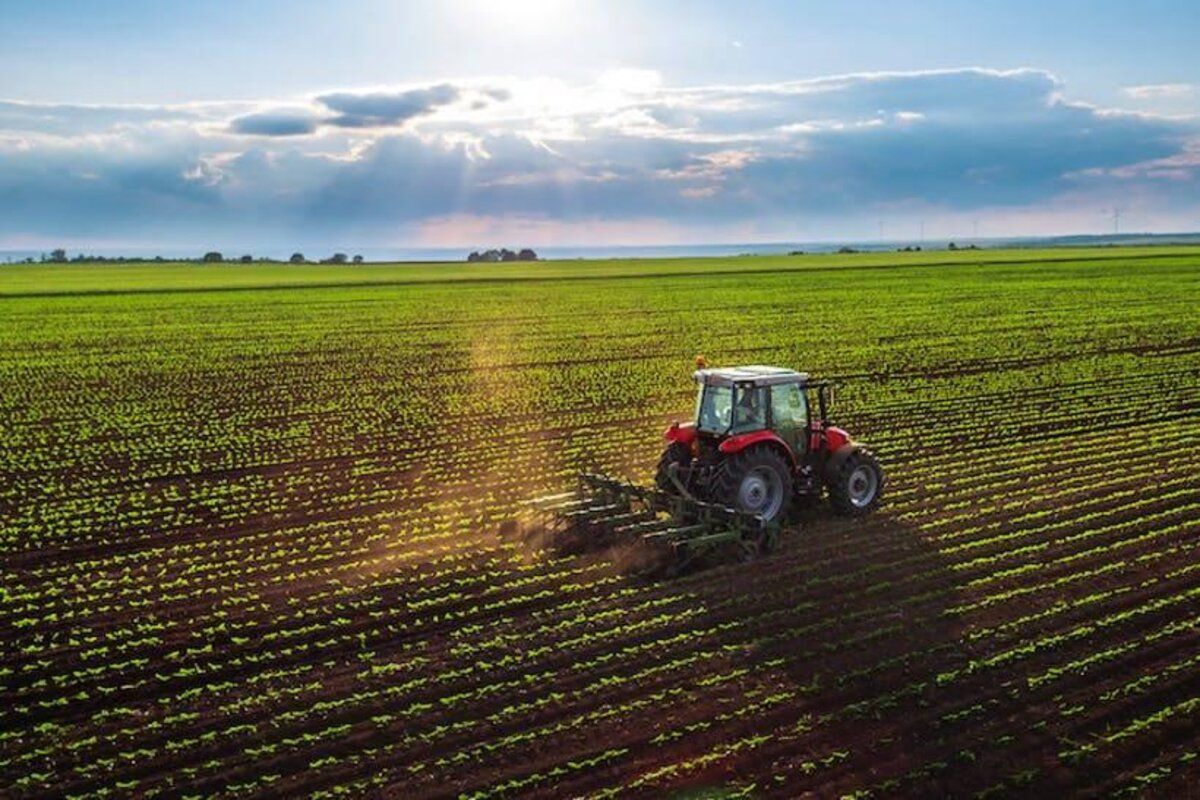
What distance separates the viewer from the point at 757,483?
1420cm

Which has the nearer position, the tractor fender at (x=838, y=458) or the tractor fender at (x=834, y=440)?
the tractor fender at (x=838, y=458)

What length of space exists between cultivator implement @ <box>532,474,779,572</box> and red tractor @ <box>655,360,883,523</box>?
15.6 inches

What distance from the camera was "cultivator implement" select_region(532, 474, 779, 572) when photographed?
13.3 metres

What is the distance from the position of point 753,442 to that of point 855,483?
2.20 meters

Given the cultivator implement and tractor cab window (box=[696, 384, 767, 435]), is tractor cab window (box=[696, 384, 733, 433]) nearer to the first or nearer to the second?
tractor cab window (box=[696, 384, 767, 435])

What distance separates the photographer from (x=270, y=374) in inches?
1298

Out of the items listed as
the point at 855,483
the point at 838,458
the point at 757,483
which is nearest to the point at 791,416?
the point at 838,458

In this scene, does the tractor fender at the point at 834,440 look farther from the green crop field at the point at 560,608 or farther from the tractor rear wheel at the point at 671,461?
the tractor rear wheel at the point at 671,461

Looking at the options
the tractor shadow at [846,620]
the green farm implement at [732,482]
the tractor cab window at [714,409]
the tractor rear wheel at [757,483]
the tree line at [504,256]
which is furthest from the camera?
the tree line at [504,256]

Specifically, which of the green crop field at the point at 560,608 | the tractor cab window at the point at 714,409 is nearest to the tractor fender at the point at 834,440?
the green crop field at the point at 560,608

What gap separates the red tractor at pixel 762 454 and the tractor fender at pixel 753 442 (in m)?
0.01

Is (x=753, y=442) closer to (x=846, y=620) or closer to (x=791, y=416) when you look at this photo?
(x=791, y=416)

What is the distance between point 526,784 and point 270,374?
26374 millimetres

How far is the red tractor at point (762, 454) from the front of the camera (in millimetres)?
14070
